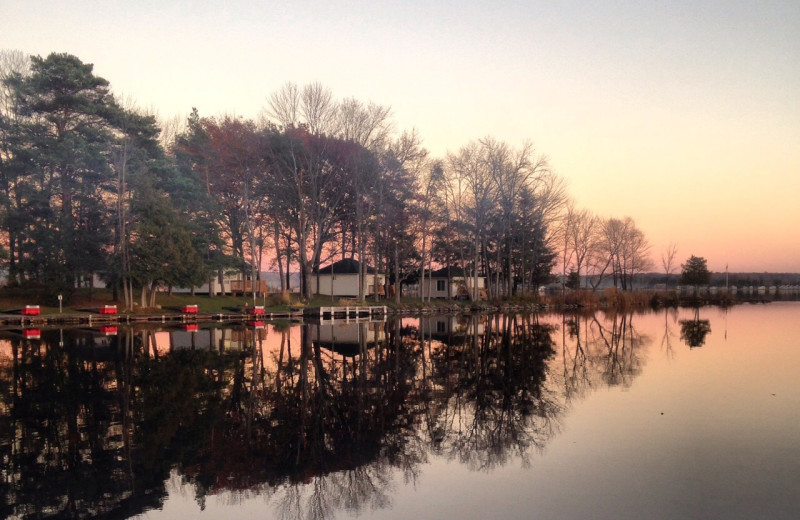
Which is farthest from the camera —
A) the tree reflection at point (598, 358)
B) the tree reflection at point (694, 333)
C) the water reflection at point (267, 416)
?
the tree reflection at point (694, 333)

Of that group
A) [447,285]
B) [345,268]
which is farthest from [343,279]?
[447,285]

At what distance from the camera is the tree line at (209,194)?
4056 cm

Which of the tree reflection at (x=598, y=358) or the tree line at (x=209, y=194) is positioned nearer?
the tree reflection at (x=598, y=358)

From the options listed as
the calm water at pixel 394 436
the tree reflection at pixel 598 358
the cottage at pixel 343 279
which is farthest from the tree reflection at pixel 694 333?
the cottage at pixel 343 279

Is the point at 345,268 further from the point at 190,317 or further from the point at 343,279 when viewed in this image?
the point at 190,317

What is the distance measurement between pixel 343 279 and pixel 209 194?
61.0 ft

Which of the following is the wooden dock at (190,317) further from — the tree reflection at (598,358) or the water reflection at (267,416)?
the tree reflection at (598,358)

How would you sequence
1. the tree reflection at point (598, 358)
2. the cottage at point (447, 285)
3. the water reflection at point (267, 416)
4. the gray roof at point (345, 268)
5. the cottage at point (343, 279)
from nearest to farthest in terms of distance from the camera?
the water reflection at point (267, 416), the tree reflection at point (598, 358), the cottage at point (343, 279), the gray roof at point (345, 268), the cottage at point (447, 285)

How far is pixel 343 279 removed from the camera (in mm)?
64750

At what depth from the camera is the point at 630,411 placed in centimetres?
1310

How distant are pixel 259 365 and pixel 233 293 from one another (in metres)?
42.1

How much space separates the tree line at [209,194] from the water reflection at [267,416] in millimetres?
18065

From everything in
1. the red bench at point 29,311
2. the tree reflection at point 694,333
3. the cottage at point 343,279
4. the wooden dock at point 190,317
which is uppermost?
the cottage at point 343,279

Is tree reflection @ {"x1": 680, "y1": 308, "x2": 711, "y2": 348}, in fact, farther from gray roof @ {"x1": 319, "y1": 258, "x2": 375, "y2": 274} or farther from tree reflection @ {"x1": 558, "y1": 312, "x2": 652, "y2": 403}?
gray roof @ {"x1": 319, "y1": 258, "x2": 375, "y2": 274}
